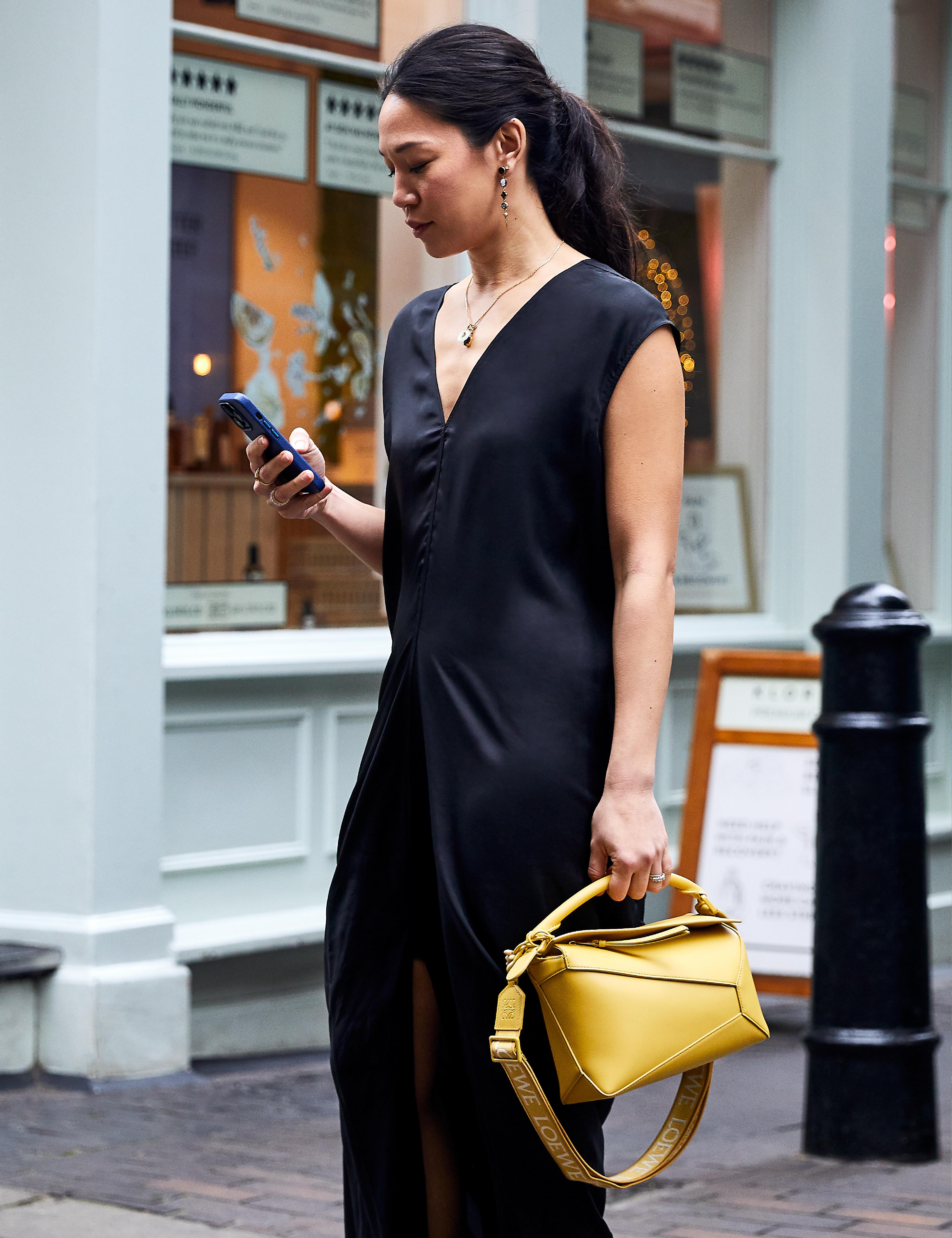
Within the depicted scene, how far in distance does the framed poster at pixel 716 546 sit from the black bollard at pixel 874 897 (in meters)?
3.12

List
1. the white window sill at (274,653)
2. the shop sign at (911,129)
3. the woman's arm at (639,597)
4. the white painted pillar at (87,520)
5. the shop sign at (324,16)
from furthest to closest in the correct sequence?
the shop sign at (911,129), the shop sign at (324,16), the white window sill at (274,653), the white painted pillar at (87,520), the woman's arm at (639,597)

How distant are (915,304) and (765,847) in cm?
350

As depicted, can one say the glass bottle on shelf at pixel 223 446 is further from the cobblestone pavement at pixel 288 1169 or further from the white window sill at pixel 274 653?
the cobblestone pavement at pixel 288 1169

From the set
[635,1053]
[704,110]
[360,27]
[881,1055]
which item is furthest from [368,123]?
[635,1053]

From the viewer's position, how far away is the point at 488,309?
7.93 feet

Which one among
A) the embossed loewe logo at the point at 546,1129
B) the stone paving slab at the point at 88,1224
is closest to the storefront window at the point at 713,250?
the stone paving slab at the point at 88,1224

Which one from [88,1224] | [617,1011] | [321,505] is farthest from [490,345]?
[88,1224]

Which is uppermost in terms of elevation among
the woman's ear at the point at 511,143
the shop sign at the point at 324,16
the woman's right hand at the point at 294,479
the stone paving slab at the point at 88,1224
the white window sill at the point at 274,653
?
the shop sign at the point at 324,16

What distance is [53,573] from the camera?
204 inches

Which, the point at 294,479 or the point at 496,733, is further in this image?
the point at 294,479

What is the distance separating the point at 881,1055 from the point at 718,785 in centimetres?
198

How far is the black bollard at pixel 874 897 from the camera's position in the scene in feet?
14.3

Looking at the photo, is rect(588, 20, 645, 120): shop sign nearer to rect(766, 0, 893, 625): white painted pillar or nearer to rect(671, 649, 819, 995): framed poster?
rect(766, 0, 893, 625): white painted pillar

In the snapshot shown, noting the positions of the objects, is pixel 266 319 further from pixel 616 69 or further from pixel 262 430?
pixel 262 430
